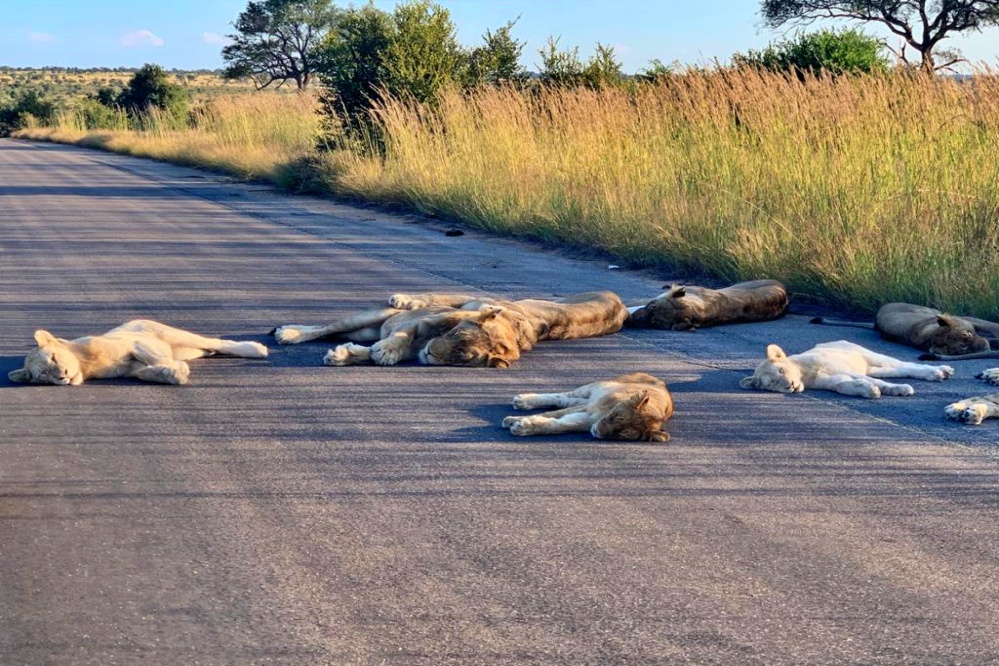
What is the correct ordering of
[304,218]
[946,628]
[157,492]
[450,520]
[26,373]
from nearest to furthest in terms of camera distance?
[946,628], [450,520], [157,492], [26,373], [304,218]

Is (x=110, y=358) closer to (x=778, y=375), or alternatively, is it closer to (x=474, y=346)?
(x=474, y=346)

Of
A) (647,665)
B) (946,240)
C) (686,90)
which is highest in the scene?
(686,90)

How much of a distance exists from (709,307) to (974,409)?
9.03 ft

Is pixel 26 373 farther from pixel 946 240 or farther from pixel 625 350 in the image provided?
pixel 946 240

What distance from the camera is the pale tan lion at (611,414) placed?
5.90 metres

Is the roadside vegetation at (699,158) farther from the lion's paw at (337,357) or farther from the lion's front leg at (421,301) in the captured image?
the lion's paw at (337,357)

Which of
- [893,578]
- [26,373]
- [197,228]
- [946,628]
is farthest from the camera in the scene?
[197,228]

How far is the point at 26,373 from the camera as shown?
7.00 m

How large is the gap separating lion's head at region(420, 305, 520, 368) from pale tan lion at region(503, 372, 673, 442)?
1049mm

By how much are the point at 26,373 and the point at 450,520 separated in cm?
327

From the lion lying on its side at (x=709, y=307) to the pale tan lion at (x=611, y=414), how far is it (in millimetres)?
2433

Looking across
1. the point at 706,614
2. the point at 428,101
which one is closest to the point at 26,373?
the point at 706,614

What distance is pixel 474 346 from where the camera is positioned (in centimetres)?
740

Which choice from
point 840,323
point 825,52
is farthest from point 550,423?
point 825,52
